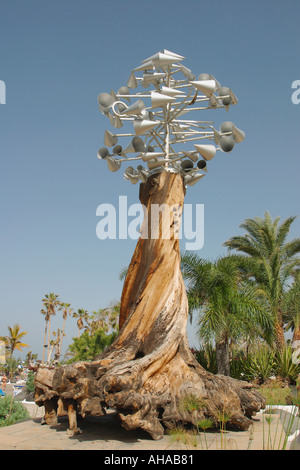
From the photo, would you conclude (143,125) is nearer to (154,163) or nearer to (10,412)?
(154,163)

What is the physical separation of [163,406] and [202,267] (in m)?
8.62

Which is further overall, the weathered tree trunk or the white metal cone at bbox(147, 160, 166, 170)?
the white metal cone at bbox(147, 160, 166, 170)

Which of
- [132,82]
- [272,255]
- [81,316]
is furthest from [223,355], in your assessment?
[81,316]

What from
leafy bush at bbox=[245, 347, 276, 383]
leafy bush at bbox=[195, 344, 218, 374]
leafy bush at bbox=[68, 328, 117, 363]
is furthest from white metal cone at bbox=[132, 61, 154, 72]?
leafy bush at bbox=[68, 328, 117, 363]

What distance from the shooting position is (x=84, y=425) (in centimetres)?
788

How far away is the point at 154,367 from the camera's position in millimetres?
7789

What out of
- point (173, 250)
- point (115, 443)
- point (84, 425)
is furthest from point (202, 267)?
point (115, 443)

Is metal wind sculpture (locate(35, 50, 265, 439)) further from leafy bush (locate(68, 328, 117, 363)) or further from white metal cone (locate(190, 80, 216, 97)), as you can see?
leafy bush (locate(68, 328, 117, 363))

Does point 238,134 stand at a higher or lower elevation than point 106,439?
higher

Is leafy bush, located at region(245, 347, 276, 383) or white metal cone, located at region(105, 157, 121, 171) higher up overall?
white metal cone, located at region(105, 157, 121, 171)

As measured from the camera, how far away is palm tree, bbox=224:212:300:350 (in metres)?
18.8

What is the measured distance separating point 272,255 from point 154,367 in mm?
12845

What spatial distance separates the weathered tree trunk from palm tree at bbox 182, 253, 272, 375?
17.1ft
